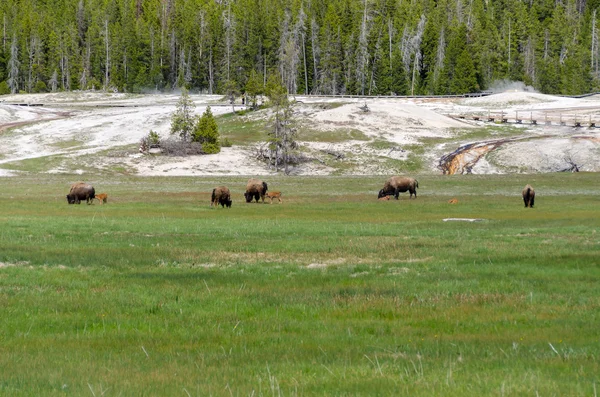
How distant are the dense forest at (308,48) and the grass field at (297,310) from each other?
129 metres

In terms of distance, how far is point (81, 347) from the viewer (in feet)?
32.8

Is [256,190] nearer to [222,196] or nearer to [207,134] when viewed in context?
[222,196]

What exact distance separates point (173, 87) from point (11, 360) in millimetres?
171357

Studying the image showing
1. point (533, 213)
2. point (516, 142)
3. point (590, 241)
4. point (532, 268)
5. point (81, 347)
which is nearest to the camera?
point (81, 347)

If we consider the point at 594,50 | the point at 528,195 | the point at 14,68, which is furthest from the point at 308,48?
the point at 528,195

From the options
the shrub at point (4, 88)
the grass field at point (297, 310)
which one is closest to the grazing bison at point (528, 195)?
the grass field at point (297, 310)

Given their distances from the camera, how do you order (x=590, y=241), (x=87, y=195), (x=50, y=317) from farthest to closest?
(x=87, y=195), (x=590, y=241), (x=50, y=317)

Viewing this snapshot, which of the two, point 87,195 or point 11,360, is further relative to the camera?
point 87,195

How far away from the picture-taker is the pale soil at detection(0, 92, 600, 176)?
79.2 metres

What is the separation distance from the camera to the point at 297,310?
41.5 ft

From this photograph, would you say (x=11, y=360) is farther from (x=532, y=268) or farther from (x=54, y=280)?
(x=532, y=268)

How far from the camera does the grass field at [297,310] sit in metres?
8.15

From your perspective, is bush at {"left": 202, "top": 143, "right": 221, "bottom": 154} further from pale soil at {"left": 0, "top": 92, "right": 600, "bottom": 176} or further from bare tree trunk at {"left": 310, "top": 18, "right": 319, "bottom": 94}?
bare tree trunk at {"left": 310, "top": 18, "right": 319, "bottom": 94}

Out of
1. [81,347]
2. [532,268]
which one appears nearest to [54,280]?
[81,347]
